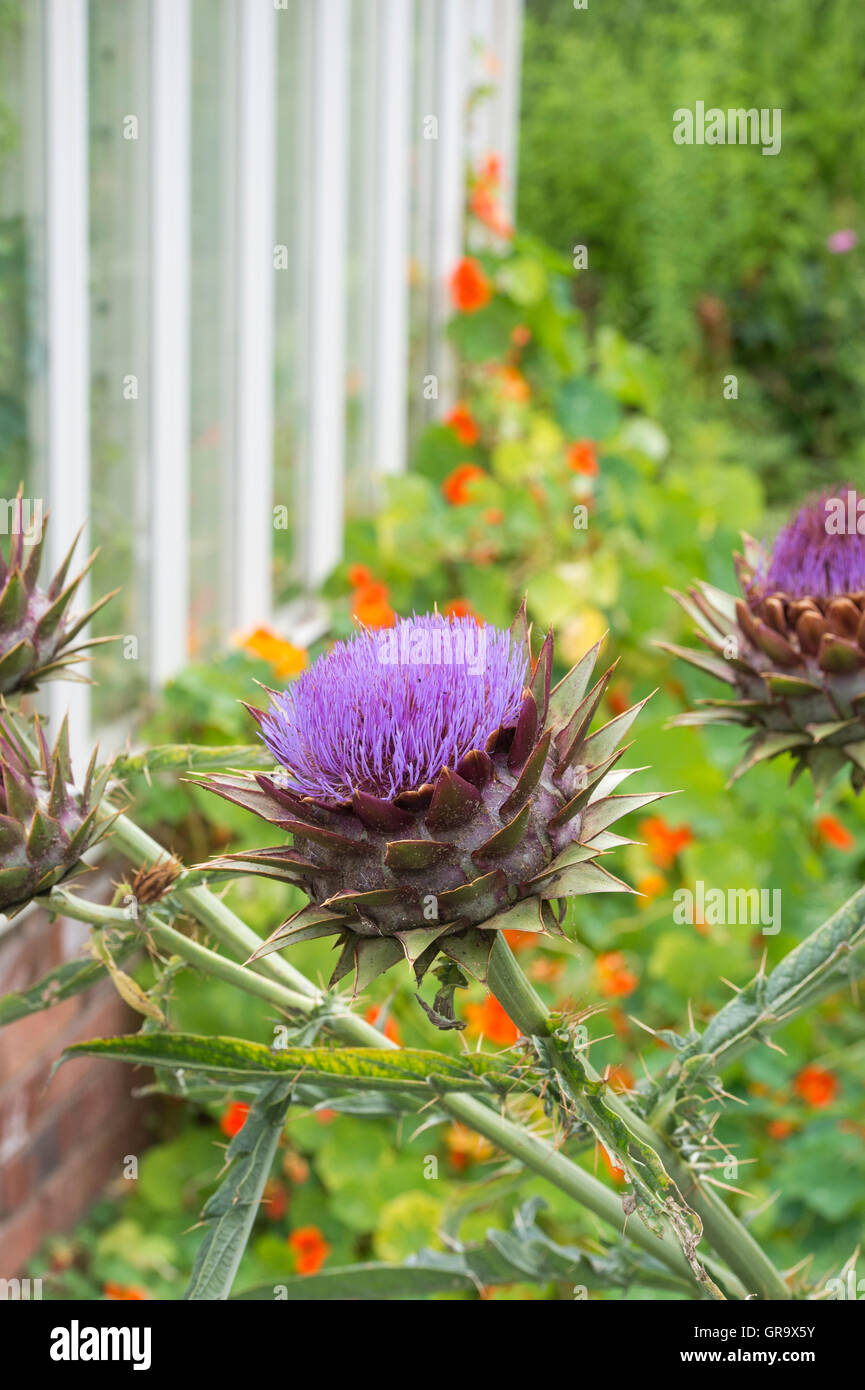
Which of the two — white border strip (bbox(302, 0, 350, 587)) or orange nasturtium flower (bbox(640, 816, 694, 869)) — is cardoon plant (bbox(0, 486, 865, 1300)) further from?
white border strip (bbox(302, 0, 350, 587))

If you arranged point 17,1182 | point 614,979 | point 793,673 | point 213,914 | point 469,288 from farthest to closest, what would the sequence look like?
1. point 469,288
2. point 614,979
3. point 17,1182
4. point 793,673
5. point 213,914

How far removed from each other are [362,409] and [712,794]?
137 cm

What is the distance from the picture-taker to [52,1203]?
1.93m

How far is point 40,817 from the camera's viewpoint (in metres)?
0.73

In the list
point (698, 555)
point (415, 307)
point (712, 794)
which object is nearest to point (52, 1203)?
point (712, 794)

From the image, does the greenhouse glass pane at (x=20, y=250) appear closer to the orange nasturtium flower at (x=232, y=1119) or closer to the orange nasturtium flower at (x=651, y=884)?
the orange nasturtium flower at (x=232, y=1119)

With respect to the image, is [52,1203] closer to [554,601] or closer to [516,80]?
[554,601]

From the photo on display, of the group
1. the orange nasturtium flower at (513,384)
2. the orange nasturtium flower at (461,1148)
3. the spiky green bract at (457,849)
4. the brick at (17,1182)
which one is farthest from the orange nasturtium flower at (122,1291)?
the orange nasturtium flower at (513,384)

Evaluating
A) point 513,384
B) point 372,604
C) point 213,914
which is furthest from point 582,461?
point 213,914

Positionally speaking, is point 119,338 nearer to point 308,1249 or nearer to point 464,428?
point 308,1249

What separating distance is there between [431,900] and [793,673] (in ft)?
1.32

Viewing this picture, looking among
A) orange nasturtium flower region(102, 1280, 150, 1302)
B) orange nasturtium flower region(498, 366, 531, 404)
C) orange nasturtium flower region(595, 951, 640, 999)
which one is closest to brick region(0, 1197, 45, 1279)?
orange nasturtium flower region(102, 1280, 150, 1302)

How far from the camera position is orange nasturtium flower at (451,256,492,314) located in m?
3.71

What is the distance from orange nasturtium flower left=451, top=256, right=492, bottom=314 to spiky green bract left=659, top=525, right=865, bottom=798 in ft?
9.38
